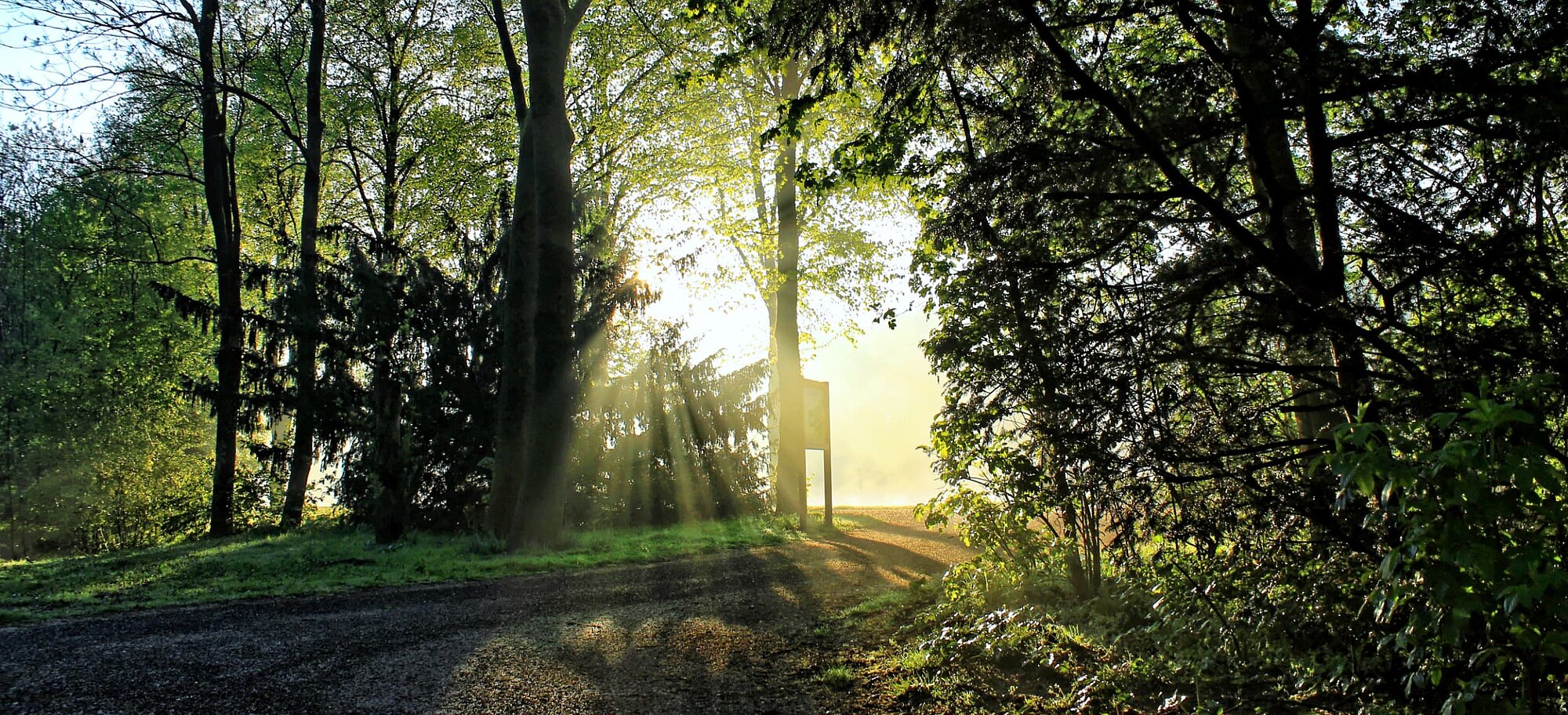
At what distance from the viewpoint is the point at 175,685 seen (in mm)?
4414

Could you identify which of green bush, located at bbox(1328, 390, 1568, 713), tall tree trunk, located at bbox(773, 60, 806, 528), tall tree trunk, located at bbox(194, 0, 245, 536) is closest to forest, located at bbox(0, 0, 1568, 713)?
green bush, located at bbox(1328, 390, 1568, 713)

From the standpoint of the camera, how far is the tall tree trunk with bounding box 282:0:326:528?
15.2 meters

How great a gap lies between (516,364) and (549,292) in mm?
1165

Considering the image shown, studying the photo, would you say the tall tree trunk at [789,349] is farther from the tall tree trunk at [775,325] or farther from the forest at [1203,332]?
the forest at [1203,332]

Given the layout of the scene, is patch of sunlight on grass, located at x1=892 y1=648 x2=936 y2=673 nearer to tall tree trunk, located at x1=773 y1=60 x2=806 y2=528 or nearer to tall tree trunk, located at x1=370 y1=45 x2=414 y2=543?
tall tree trunk, located at x1=773 y1=60 x2=806 y2=528

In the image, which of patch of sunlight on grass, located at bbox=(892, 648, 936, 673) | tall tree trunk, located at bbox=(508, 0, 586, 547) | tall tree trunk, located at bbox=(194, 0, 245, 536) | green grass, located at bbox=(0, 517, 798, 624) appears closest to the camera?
patch of sunlight on grass, located at bbox=(892, 648, 936, 673)

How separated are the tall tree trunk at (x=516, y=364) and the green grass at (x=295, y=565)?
0.60 meters

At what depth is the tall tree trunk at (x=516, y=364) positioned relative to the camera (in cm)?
1137

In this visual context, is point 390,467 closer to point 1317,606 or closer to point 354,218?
point 1317,606

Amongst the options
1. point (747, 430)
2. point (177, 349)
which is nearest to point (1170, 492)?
point (747, 430)

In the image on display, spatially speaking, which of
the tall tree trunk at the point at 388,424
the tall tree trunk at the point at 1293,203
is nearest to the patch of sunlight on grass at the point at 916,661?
the tall tree trunk at the point at 1293,203

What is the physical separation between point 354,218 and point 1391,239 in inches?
1052

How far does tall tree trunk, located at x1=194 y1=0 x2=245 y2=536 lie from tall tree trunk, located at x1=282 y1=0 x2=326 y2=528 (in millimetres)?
1179

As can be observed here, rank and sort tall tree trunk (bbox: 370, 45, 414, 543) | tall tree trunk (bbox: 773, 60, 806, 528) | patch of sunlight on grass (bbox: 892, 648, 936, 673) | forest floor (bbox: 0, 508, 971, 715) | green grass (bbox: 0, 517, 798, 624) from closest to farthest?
forest floor (bbox: 0, 508, 971, 715) → patch of sunlight on grass (bbox: 892, 648, 936, 673) → green grass (bbox: 0, 517, 798, 624) → tall tree trunk (bbox: 370, 45, 414, 543) → tall tree trunk (bbox: 773, 60, 806, 528)
